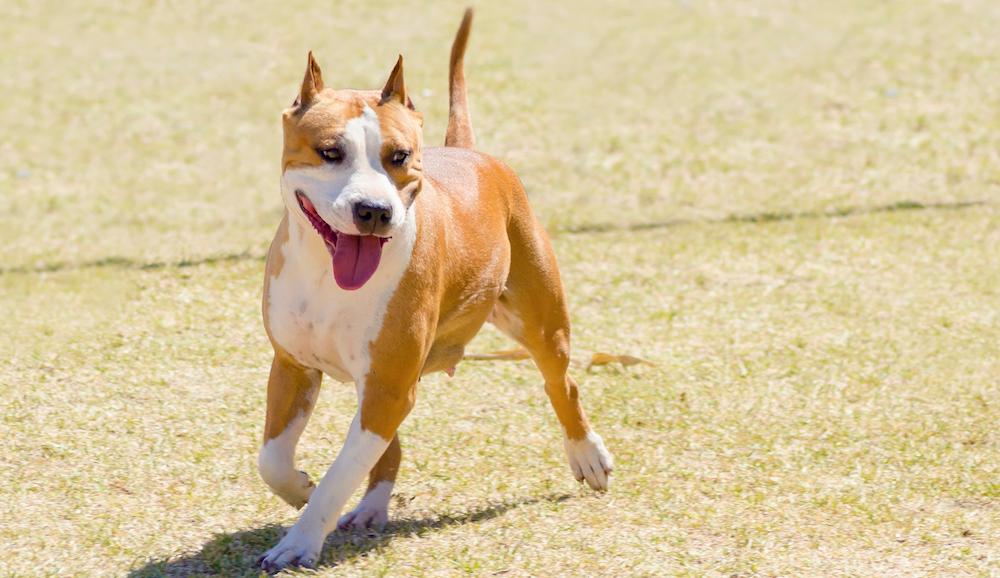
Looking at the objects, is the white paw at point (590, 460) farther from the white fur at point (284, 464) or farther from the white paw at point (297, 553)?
the white paw at point (297, 553)

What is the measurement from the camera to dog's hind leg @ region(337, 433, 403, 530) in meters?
5.00

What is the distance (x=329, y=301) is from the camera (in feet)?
14.5

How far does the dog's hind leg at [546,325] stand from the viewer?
5258 millimetres

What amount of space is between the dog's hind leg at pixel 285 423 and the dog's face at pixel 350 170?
0.53 metres

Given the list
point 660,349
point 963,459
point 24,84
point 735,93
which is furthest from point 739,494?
point 24,84

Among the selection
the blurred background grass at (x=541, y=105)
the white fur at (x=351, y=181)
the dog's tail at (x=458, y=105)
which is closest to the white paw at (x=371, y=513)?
the white fur at (x=351, y=181)

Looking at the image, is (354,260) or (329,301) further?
(329,301)

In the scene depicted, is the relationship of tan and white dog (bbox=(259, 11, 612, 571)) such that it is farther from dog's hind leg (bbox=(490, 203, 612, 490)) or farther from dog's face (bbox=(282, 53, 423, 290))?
dog's hind leg (bbox=(490, 203, 612, 490))

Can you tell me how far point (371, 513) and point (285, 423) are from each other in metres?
0.52

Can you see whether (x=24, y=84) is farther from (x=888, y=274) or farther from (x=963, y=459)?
(x=963, y=459)

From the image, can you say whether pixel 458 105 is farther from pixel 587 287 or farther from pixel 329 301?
pixel 587 287

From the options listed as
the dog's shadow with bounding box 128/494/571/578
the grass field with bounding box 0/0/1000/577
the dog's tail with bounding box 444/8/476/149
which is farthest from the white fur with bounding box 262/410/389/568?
the dog's tail with bounding box 444/8/476/149

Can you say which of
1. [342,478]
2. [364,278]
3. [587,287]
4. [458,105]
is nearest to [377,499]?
[342,478]

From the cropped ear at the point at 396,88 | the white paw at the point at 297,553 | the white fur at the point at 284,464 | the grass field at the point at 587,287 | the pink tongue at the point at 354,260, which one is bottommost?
the grass field at the point at 587,287
